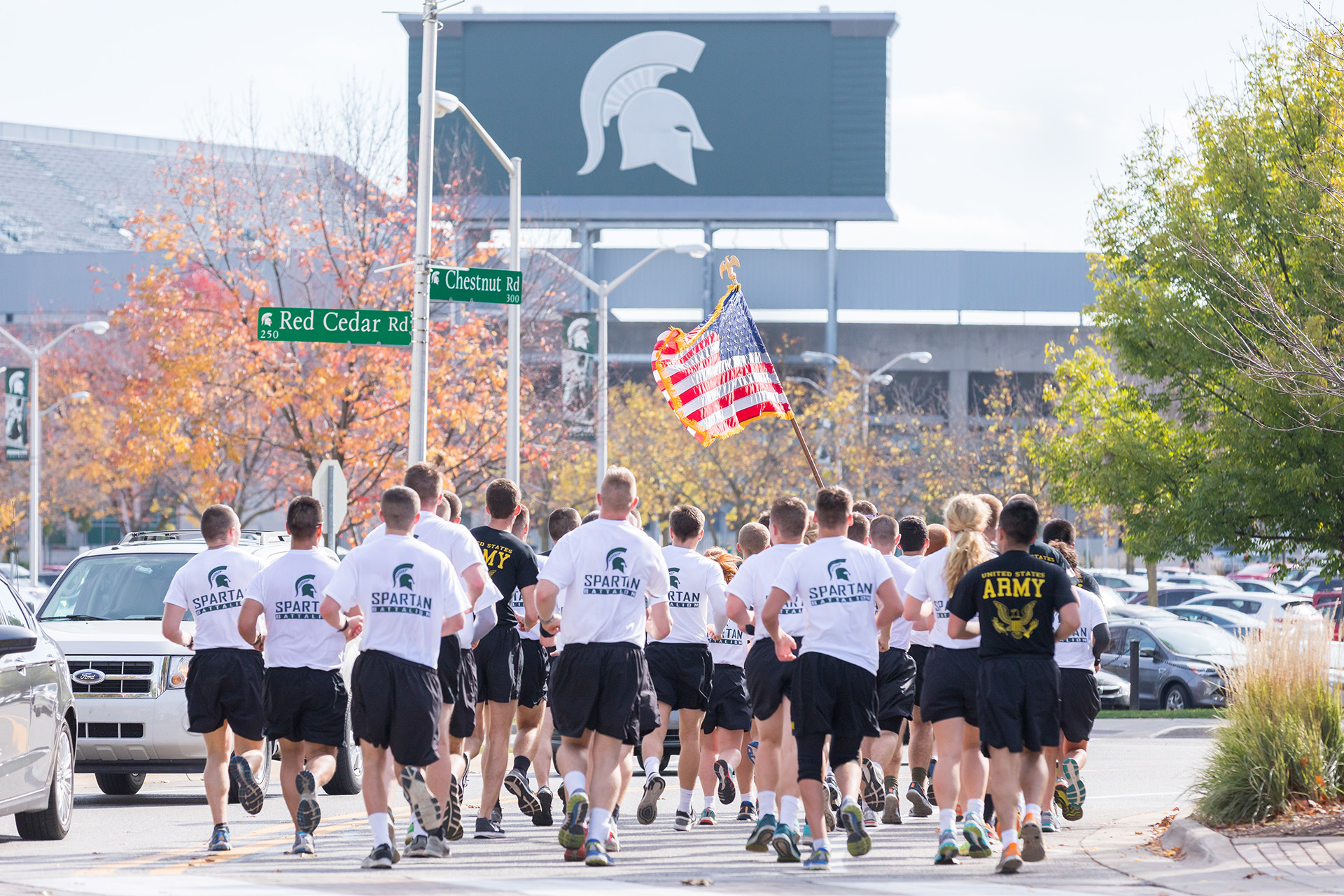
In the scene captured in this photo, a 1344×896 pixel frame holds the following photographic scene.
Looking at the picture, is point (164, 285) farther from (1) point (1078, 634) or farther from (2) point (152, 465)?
(1) point (1078, 634)

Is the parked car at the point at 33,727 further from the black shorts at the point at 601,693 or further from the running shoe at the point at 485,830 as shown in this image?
the black shorts at the point at 601,693

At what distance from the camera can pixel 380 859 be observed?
827 cm

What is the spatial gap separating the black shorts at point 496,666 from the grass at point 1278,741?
4.37 m

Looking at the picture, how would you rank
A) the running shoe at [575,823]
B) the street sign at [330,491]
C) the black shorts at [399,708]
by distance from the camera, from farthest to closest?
the street sign at [330,491], the running shoe at [575,823], the black shorts at [399,708]

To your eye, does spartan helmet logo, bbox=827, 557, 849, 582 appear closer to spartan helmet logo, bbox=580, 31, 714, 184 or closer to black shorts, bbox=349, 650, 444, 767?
black shorts, bbox=349, 650, 444, 767

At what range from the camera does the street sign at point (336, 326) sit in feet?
53.0

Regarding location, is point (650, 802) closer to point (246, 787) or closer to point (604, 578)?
point (604, 578)

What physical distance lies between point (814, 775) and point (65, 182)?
3540 inches

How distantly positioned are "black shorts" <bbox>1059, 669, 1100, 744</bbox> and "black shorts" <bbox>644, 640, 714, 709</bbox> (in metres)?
2.32

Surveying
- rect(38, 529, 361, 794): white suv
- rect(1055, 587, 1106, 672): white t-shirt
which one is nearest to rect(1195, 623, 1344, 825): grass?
rect(1055, 587, 1106, 672): white t-shirt

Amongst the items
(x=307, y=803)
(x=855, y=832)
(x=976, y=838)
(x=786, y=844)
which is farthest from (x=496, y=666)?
(x=976, y=838)

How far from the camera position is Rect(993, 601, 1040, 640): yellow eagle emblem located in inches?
342

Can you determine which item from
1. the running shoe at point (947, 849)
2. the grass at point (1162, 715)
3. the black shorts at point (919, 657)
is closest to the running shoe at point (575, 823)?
the running shoe at point (947, 849)

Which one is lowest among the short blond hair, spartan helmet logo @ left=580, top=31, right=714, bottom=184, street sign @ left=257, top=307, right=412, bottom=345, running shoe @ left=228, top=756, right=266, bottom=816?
running shoe @ left=228, top=756, right=266, bottom=816
